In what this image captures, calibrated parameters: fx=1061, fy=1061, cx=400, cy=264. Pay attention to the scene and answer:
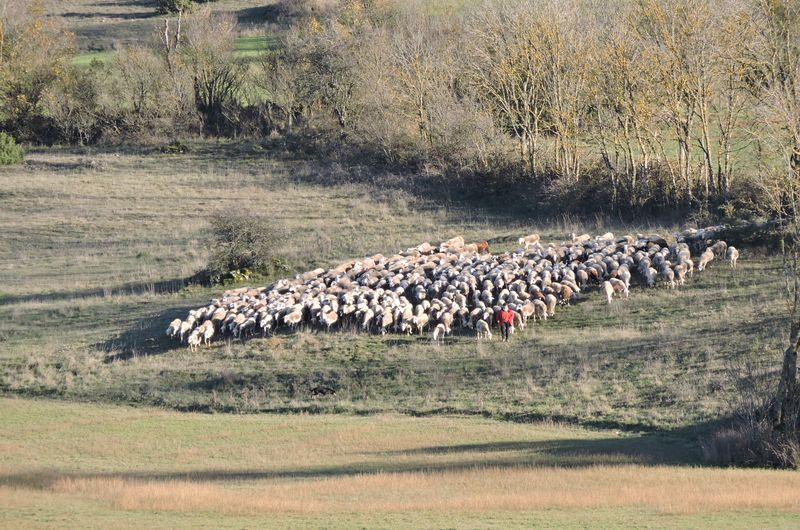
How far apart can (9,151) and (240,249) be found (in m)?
32.6

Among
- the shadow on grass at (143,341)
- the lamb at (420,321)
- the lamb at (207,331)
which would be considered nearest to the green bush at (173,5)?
the shadow on grass at (143,341)

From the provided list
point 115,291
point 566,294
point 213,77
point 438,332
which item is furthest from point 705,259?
point 213,77

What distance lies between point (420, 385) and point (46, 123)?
5486cm

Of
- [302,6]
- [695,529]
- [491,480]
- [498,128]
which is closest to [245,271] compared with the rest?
[498,128]

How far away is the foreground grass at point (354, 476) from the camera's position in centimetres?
1706

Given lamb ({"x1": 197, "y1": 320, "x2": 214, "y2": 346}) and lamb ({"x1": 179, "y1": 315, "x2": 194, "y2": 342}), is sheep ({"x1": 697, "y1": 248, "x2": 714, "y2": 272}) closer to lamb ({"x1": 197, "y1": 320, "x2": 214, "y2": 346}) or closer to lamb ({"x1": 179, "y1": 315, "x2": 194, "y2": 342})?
lamb ({"x1": 197, "y1": 320, "x2": 214, "y2": 346})

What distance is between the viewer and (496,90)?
56844 mm

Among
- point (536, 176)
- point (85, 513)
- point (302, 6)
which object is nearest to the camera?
point (85, 513)

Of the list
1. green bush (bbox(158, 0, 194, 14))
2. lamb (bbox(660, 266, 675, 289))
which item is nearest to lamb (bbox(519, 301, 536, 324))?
lamb (bbox(660, 266, 675, 289))

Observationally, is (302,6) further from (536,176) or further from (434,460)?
(434,460)

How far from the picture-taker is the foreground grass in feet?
56.0

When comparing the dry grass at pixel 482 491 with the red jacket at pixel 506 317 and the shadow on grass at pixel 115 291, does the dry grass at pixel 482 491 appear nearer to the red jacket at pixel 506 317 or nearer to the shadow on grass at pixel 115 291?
the red jacket at pixel 506 317

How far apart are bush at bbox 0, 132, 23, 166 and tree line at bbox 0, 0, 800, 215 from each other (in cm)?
563

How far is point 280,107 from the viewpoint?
74.4 metres
